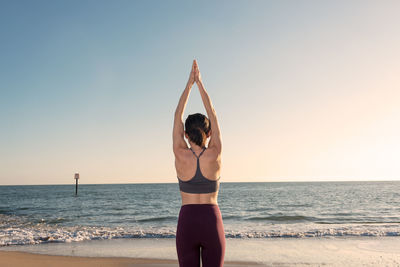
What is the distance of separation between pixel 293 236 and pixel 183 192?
9069mm

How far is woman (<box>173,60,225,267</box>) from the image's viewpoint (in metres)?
2.21

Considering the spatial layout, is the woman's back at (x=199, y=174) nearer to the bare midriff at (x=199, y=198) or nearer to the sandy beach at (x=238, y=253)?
the bare midriff at (x=199, y=198)

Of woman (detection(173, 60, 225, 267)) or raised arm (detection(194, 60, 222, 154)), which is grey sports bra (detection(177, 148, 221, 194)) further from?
raised arm (detection(194, 60, 222, 154))

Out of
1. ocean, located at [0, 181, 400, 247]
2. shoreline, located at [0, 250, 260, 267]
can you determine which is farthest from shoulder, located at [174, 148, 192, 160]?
ocean, located at [0, 181, 400, 247]

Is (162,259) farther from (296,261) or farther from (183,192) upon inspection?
(183,192)

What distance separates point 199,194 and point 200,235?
28 cm

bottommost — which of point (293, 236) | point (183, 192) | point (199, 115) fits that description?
point (293, 236)

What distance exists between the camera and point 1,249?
26.9ft

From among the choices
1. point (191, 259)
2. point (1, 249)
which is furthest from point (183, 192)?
point (1, 249)

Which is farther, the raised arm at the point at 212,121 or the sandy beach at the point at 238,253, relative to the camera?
the sandy beach at the point at 238,253

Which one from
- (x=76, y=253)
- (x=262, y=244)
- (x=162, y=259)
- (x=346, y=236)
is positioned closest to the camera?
(x=162, y=259)

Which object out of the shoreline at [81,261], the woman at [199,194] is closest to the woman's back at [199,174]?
the woman at [199,194]

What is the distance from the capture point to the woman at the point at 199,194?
86.9 inches

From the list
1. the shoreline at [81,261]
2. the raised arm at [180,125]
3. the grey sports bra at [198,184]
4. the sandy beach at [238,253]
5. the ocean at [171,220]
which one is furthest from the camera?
the ocean at [171,220]
